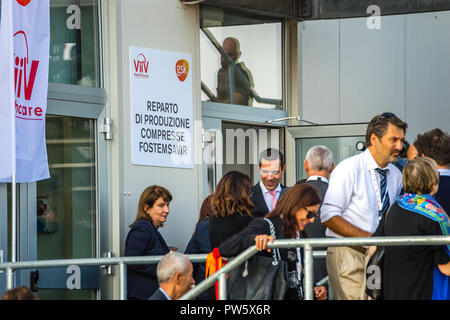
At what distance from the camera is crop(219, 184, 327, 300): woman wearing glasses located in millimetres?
6062

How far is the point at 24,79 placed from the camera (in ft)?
26.7

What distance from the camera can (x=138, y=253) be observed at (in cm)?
786

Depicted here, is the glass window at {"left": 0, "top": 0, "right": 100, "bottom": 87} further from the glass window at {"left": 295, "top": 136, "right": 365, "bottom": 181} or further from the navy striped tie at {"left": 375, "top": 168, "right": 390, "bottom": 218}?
the navy striped tie at {"left": 375, "top": 168, "right": 390, "bottom": 218}

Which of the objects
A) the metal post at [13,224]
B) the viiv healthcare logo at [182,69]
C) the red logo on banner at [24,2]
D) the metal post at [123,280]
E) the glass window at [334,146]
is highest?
the red logo on banner at [24,2]

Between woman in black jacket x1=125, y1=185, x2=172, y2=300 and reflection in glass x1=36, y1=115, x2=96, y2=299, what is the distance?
3.03 feet

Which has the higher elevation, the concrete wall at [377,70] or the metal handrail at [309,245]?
the concrete wall at [377,70]

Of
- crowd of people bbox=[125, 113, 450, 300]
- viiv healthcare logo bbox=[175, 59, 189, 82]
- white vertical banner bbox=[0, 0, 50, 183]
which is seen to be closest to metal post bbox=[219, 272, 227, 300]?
crowd of people bbox=[125, 113, 450, 300]

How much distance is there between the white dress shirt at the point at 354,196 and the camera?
636 cm

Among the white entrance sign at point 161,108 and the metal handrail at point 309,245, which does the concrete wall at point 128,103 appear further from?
the metal handrail at point 309,245

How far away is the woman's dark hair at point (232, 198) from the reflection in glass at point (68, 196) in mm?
2460

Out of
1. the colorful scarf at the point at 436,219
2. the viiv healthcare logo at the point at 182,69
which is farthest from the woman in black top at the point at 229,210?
the viiv healthcare logo at the point at 182,69

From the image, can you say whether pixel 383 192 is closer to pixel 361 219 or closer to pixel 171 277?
pixel 361 219

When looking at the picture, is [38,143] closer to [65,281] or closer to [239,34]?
[65,281]
